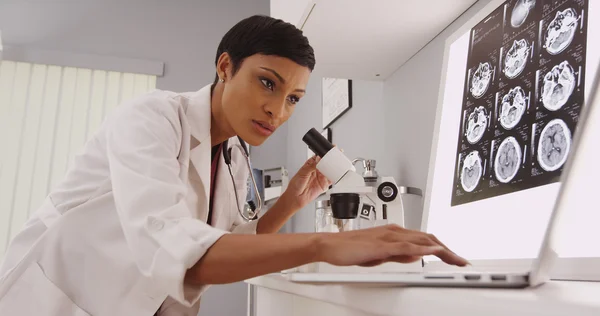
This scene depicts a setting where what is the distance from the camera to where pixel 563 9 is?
83 centimetres

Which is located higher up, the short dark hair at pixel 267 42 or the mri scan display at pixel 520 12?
the mri scan display at pixel 520 12

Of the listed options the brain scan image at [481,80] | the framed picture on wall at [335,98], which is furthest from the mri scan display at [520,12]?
the framed picture on wall at [335,98]

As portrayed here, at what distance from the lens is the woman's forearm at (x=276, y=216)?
1286 mm

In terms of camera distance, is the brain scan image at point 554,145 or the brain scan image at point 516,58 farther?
the brain scan image at point 516,58

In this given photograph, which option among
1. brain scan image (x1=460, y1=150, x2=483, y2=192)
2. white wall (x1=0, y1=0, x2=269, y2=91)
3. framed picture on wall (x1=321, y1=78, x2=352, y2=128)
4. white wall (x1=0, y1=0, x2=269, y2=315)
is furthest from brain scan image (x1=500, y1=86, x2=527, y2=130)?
white wall (x1=0, y1=0, x2=269, y2=91)

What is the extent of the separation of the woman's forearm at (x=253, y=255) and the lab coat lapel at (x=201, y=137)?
1.34ft

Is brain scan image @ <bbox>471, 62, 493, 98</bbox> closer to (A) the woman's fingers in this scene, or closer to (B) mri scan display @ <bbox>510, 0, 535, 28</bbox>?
(B) mri scan display @ <bbox>510, 0, 535, 28</bbox>

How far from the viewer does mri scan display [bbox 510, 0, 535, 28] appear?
0.94 m

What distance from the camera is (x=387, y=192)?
1.18 m

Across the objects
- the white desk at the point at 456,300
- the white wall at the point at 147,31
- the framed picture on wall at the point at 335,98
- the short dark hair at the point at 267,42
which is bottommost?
the white desk at the point at 456,300

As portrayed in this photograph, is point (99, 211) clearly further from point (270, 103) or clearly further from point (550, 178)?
point (550, 178)

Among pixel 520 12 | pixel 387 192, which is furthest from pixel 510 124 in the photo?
pixel 387 192

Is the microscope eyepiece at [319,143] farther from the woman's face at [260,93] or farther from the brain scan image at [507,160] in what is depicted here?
the brain scan image at [507,160]

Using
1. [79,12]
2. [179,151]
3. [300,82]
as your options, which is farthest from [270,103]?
[79,12]
